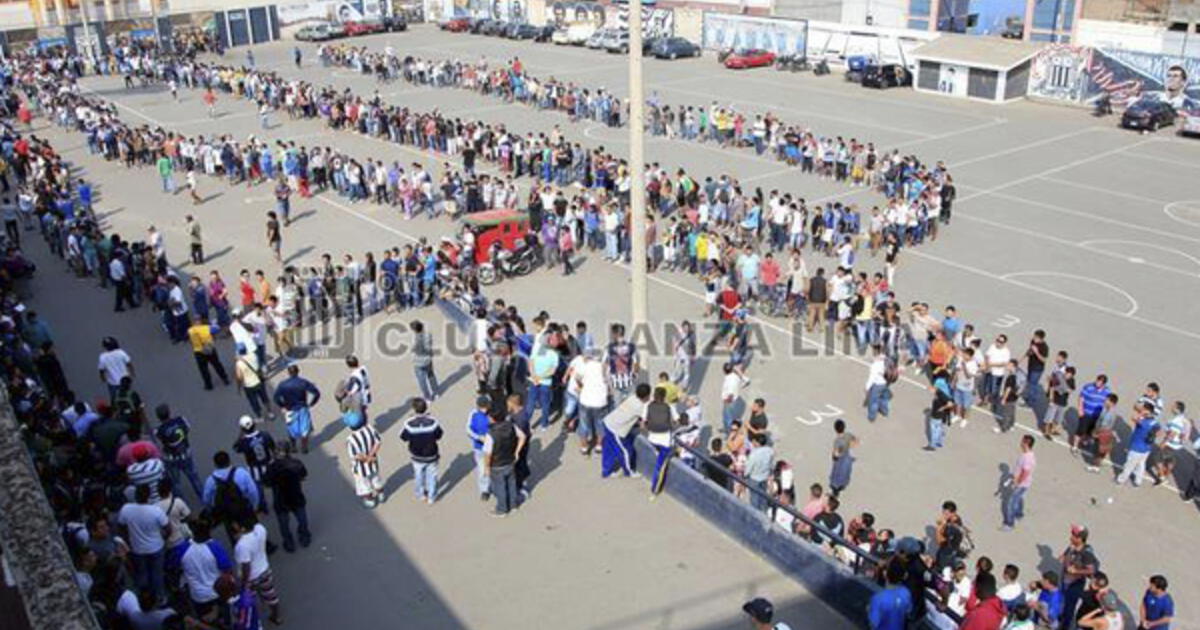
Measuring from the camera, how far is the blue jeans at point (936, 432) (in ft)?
50.1

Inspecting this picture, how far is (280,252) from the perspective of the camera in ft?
82.2

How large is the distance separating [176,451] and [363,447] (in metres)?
2.78

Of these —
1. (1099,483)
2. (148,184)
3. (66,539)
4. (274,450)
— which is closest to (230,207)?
(148,184)

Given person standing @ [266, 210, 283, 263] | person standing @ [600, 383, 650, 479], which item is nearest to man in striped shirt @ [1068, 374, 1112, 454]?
person standing @ [600, 383, 650, 479]

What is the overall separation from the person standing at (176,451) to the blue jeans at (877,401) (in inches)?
406

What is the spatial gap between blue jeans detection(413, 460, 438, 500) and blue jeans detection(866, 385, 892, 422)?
7.33 meters

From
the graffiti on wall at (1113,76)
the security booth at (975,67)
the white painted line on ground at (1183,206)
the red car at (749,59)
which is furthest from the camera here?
the red car at (749,59)

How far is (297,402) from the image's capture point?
1430cm

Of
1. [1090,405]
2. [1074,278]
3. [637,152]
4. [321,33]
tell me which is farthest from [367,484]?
[321,33]

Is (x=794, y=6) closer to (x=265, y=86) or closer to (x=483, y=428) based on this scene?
(x=265, y=86)

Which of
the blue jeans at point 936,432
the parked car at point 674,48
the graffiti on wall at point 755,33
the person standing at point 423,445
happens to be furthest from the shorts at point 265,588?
the parked car at point 674,48

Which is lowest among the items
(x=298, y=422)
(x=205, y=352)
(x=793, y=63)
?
(x=298, y=422)

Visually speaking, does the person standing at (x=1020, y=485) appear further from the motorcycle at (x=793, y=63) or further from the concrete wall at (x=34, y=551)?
the motorcycle at (x=793, y=63)

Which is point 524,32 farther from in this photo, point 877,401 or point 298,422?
point 298,422
